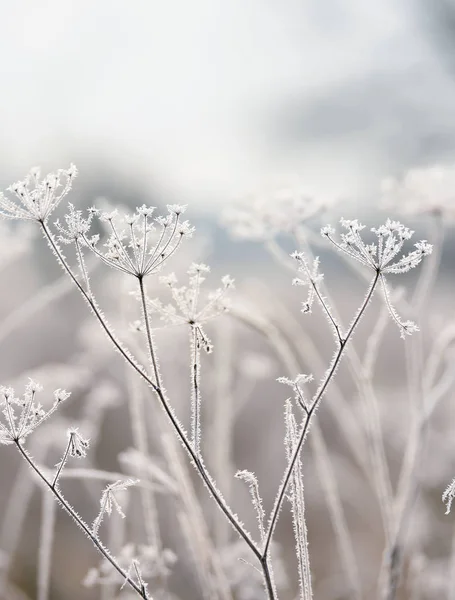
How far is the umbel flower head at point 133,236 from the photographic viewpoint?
0.58 m

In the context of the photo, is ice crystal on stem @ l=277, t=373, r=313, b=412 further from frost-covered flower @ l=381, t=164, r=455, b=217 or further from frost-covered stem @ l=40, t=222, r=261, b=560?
frost-covered flower @ l=381, t=164, r=455, b=217

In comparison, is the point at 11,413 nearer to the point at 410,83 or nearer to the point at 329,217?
the point at 329,217

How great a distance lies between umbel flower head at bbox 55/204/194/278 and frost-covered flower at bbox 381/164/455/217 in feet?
2.03

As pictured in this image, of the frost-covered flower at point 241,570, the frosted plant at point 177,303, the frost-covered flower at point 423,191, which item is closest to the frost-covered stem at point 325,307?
the frosted plant at point 177,303

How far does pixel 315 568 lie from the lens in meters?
2.79

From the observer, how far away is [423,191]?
1163 mm

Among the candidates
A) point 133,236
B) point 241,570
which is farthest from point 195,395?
point 241,570

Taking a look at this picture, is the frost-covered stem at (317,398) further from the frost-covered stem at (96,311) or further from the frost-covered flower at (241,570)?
the frost-covered flower at (241,570)

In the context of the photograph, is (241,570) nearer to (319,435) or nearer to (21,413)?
(319,435)

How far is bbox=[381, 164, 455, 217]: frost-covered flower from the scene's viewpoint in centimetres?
114

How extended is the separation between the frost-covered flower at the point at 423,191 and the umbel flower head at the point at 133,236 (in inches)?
24.4

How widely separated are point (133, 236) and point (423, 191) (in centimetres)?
74

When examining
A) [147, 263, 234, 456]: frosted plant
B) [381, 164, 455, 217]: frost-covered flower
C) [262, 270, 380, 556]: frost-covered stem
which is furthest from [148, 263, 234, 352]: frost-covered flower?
[381, 164, 455, 217]: frost-covered flower

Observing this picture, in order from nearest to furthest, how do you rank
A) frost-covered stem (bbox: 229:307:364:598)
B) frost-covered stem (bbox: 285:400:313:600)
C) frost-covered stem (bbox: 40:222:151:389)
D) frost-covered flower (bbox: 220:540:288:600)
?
frost-covered stem (bbox: 40:222:151:389) < frost-covered stem (bbox: 285:400:313:600) < frost-covered stem (bbox: 229:307:364:598) < frost-covered flower (bbox: 220:540:288:600)
